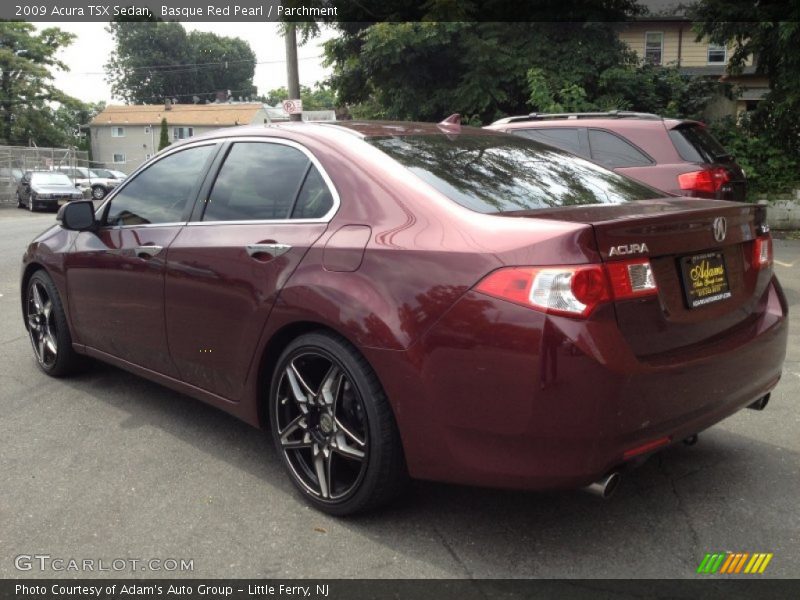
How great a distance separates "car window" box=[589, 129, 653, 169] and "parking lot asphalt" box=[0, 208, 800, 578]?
363cm

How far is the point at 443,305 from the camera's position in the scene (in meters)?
2.71

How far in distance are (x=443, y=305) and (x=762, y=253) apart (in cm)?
158

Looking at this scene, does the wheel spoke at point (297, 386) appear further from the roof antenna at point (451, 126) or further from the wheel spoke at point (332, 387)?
the roof antenna at point (451, 126)

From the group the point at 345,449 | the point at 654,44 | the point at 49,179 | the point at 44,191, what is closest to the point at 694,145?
the point at 345,449

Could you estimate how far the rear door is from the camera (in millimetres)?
3340

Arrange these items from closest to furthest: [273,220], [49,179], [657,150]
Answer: [273,220] < [657,150] < [49,179]

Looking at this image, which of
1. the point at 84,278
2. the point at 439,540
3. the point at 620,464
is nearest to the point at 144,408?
the point at 84,278

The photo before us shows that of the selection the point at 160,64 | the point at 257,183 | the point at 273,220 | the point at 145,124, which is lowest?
the point at 273,220

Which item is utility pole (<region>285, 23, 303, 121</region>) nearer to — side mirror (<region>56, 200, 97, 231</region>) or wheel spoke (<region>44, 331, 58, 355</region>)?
wheel spoke (<region>44, 331, 58, 355</region>)

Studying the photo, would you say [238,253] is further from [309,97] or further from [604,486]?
[309,97]

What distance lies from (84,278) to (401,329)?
2662 millimetres

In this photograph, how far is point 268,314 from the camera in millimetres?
3303

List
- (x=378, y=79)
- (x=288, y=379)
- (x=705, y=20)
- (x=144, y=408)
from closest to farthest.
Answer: (x=288, y=379)
(x=144, y=408)
(x=705, y=20)
(x=378, y=79)

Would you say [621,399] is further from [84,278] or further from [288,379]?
[84,278]
